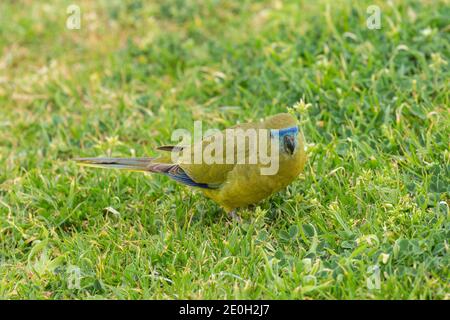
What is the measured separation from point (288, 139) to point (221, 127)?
1297mm

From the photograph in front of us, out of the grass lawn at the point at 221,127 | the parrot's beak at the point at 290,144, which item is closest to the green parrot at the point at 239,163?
the parrot's beak at the point at 290,144

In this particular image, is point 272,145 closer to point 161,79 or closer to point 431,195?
point 431,195

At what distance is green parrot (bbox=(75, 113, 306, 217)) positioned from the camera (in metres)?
3.93

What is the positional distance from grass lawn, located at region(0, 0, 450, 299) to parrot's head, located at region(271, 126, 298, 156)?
377 mm

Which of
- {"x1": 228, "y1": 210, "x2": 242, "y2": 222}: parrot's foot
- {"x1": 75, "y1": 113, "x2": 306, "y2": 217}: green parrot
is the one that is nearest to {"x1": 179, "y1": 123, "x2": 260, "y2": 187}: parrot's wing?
{"x1": 75, "y1": 113, "x2": 306, "y2": 217}: green parrot

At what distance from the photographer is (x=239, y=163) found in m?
4.08

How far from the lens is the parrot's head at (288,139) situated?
3895mm

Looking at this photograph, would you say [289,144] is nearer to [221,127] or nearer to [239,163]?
[239,163]

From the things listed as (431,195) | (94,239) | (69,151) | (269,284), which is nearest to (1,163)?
(69,151)

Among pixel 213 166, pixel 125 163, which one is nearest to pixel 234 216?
pixel 213 166

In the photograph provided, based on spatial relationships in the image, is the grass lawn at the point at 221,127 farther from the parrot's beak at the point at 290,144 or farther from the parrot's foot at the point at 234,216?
the parrot's beak at the point at 290,144

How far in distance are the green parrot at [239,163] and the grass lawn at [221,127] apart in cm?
19

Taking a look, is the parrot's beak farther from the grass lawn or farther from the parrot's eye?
the grass lawn

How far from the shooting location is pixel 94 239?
13.5ft
